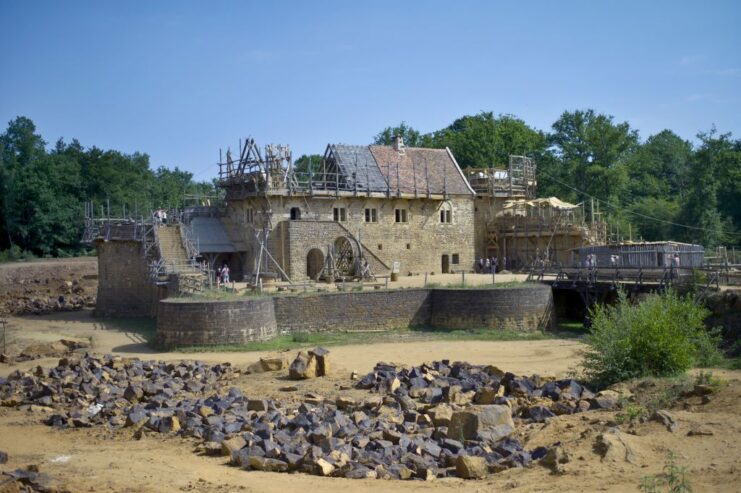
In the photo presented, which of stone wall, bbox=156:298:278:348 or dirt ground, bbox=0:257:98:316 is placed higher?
dirt ground, bbox=0:257:98:316

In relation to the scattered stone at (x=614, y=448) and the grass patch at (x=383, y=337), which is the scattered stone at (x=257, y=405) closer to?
the scattered stone at (x=614, y=448)

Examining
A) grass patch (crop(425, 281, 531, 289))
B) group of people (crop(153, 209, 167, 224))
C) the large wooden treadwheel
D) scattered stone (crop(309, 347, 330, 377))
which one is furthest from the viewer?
the large wooden treadwheel

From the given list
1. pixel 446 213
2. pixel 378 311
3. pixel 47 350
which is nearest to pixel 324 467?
pixel 47 350

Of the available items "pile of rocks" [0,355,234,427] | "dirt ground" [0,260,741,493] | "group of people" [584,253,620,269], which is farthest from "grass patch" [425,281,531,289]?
"dirt ground" [0,260,741,493]

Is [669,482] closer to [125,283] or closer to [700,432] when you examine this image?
[700,432]

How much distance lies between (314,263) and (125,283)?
1023 centimetres

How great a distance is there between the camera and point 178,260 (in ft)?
130

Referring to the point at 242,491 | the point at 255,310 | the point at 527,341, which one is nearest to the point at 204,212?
the point at 255,310

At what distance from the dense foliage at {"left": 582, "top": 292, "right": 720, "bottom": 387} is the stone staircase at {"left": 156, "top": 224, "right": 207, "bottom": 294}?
18.7 meters

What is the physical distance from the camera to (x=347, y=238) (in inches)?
1736

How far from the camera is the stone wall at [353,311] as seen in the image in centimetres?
3478

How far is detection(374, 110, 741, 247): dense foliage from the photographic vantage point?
179 feet

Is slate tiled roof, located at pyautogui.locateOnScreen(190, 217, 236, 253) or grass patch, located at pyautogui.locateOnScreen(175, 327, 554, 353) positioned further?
slate tiled roof, located at pyautogui.locateOnScreen(190, 217, 236, 253)

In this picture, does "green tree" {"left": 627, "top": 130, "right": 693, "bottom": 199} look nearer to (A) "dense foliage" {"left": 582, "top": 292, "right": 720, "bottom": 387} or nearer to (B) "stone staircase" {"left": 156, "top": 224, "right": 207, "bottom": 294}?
(B) "stone staircase" {"left": 156, "top": 224, "right": 207, "bottom": 294}
